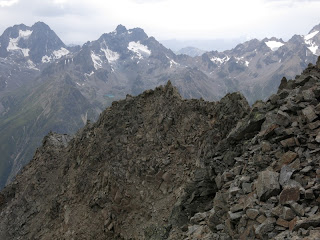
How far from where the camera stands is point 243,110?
33.7 metres

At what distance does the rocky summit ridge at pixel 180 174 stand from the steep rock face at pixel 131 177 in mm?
149

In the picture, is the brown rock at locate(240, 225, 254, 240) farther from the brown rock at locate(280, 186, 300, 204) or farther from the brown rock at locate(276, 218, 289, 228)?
the brown rock at locate(280, 186, 300, 204)

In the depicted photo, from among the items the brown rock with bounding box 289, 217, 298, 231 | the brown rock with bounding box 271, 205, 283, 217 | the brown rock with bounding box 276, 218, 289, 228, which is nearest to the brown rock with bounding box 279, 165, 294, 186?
the brown rock with bounding box 271, 205, 283, 217

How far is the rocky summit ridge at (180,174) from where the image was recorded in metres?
16.6

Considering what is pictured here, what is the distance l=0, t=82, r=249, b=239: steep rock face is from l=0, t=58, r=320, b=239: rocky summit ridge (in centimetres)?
15

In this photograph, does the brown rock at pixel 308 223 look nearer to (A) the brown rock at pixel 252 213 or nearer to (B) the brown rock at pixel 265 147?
(A) the brown rock at pixel 252 213

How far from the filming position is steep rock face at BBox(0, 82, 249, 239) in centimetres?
3359

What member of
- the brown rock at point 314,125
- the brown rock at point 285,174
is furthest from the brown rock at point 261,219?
the brown rock at point 314,125

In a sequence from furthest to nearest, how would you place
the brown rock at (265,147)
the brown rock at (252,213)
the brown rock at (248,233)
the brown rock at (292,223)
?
the brown rock at (265,147), the brown rock at (252,213), the brown rock at (248,233), the brown rock at (292,223)

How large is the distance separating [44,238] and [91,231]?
9904 millimetres

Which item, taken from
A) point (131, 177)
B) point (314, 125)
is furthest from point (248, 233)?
point (131, 177)

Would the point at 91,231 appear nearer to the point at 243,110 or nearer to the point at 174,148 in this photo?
the point at 174,148

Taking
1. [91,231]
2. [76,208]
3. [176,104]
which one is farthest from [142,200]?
[176,104]

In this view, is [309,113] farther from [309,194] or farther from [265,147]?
[309,194]
